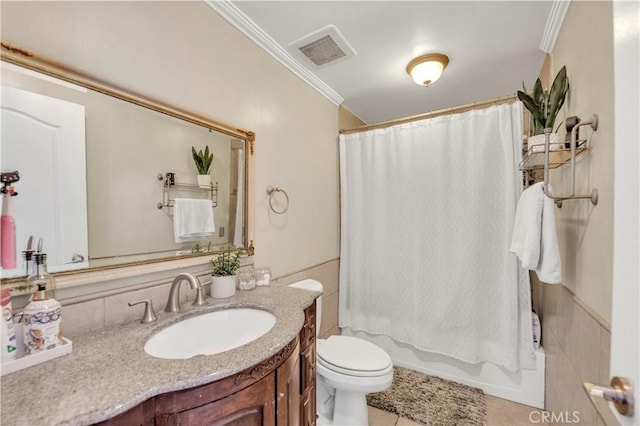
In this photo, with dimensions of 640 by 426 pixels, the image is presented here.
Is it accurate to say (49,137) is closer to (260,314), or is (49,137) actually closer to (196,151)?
(196,151)

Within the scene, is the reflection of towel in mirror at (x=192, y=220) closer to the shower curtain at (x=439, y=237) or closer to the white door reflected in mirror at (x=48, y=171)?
the white door reflected in mirror at (x=48, y=171)

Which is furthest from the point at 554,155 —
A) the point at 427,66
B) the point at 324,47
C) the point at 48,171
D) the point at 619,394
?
the point at 48,171

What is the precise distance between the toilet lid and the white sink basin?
633 millimetres

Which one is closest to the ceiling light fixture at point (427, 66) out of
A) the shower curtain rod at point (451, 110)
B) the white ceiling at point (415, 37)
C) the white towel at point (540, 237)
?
the white ceiling at point (415, 37)

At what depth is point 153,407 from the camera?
606mm

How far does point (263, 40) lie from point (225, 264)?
1.33 metres

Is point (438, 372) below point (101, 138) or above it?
below

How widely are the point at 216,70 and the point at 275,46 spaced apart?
0.51 meters

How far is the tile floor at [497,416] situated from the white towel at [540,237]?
108cm

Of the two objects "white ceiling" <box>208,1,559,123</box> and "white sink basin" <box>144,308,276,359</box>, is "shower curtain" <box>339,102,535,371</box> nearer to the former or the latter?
"white ceiling" <box>208,1,559,123</box>

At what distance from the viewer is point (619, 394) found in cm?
46

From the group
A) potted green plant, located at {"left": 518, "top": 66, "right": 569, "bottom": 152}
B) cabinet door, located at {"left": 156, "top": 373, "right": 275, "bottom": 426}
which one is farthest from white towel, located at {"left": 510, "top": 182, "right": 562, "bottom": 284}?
cabinet door, located at {"left": 156, "top": 373, "right": 275, "bottom": 426}

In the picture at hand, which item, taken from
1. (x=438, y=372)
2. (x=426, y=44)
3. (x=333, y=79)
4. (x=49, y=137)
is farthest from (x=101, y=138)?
(x=438, y=372)

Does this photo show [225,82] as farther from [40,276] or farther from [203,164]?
[40,276]
